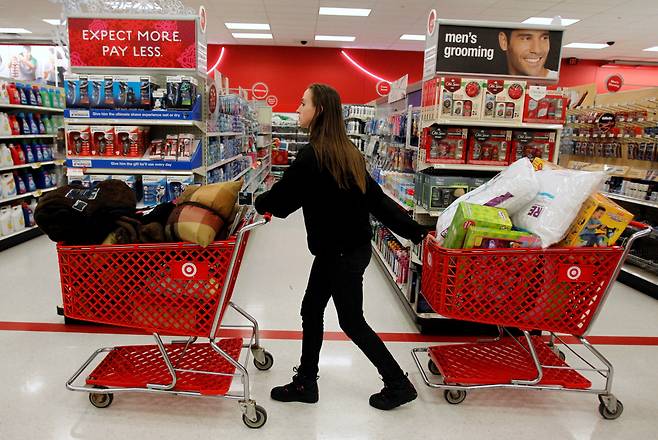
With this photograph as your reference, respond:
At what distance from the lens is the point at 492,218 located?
228 cm

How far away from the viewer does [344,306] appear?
237cm

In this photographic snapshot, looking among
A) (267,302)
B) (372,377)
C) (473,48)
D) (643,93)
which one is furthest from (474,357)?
(643,93)

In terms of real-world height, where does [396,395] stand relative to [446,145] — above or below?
below

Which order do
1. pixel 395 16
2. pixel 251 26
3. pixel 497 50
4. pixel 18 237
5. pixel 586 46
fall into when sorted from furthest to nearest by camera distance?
pixel 586 46, pixel 251 26, pixel 395 16, pixel 18 237, pixel 497 50

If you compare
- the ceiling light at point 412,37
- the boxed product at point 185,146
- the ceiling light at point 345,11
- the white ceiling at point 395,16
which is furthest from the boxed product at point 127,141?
the ceiling light at point 412,37

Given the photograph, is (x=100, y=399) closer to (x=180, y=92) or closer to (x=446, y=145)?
(x=180, y=92)

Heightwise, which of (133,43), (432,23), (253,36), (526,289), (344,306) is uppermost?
(253,36)

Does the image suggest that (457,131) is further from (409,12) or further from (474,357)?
(409,12)

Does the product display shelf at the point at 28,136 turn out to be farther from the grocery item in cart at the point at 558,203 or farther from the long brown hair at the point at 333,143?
the grocery item in cart at the point at 558,203

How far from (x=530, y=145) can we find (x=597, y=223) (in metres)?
1.32

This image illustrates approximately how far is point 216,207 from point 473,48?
2377mm

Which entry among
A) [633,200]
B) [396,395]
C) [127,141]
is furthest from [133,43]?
[633,200]

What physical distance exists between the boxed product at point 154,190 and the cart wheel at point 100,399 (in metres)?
1.64

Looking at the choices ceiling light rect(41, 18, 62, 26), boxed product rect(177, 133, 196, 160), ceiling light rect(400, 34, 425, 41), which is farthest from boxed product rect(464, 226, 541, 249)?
ceiling light rect(41, 18, 62, 26)
